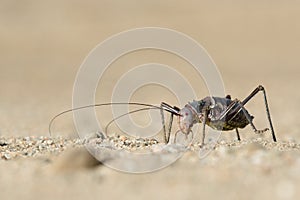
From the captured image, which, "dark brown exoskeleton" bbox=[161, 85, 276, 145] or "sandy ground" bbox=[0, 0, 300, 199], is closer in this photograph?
"sandy ground" bbox=[0, 0, 300, 199]

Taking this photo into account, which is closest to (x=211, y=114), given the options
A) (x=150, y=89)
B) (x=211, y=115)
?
(x=211, y=115)

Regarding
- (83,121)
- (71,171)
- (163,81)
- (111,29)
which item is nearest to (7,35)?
(111,29)

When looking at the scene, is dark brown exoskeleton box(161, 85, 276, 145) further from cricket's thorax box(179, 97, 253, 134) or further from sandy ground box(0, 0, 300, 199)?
Result: sandy ground box(0, 0, 300, 199)

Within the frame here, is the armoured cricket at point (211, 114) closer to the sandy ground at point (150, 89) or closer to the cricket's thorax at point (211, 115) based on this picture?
the cricket's thorax at point (211, 115)

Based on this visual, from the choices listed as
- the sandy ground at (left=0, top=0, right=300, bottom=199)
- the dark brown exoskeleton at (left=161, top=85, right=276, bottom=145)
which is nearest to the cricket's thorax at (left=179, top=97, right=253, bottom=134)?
the dark brown exoskeleton at (left=161, top=85, right=276, bottom=145)

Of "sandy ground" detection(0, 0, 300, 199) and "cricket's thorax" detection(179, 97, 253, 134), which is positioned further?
"cricket's thorax" detection(179, 97, 253, 134)

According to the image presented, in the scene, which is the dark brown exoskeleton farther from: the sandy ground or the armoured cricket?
the sandy ground
